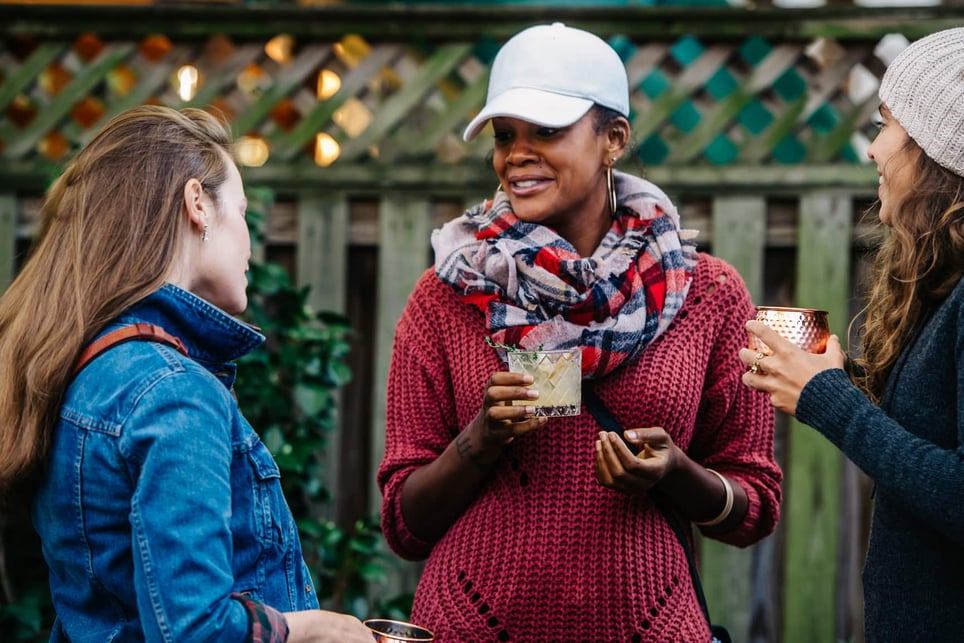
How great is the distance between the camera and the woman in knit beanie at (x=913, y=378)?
1891mm

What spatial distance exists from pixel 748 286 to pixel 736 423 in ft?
4.80

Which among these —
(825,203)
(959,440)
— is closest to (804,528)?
(825,203)

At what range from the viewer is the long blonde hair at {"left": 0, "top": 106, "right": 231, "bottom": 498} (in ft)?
5.65

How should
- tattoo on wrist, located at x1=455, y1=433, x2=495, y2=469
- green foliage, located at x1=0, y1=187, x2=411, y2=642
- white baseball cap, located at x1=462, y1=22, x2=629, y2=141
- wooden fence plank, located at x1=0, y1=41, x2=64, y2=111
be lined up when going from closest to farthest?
1. tattoo on wrist, located at x1=455, y1=433, x2=495, y2=469
2. white baseball cap, located at x1=462, y1=22, x2=629, y2=141
3. green foliage, located at x1=0, y1=187, x2=411, y2=642
4. wooden fence plank, located at x1=0, y1=41, x2=64, y2=111

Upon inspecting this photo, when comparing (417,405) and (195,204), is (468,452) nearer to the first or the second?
(417,405)

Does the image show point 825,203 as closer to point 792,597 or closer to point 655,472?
point 792,597

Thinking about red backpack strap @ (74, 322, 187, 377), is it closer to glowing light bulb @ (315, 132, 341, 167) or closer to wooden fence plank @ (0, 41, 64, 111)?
glowing light bulb @ (315, 132, 341, 167)

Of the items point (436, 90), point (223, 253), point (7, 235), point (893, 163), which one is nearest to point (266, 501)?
point (223, 253)

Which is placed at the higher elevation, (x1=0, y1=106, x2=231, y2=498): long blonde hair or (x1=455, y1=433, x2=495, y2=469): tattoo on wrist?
(x1=0, y1=106, x2=231, y2=498): long blonde hair

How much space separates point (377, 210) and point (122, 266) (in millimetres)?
2312

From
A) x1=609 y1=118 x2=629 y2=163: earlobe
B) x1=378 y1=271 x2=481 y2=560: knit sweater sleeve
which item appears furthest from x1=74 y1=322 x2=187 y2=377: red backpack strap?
x1=609 y1=118 x2=629 y2=163: earlobe

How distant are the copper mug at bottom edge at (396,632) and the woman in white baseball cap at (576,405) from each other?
439 mm

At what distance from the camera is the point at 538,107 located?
239cm

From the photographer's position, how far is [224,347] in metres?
1.89
